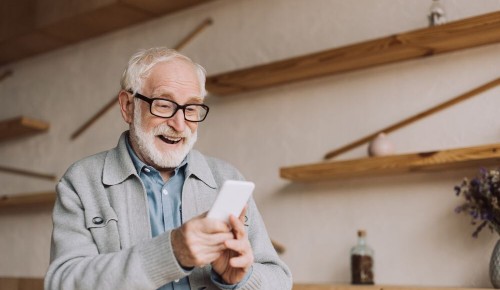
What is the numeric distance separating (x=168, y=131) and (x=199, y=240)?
0.46 meters

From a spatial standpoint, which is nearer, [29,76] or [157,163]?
[157,163]

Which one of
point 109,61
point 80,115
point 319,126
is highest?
point 109,61

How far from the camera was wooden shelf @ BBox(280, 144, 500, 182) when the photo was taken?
102 inches

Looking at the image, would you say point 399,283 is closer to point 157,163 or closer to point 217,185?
point 217,185

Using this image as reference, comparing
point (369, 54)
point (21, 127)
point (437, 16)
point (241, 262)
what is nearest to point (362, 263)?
point (369, 54)

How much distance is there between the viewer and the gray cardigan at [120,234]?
152cm

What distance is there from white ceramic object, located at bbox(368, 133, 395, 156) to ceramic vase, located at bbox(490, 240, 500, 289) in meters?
0.59

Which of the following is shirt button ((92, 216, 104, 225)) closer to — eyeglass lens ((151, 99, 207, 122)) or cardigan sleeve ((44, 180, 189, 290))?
cardigan sleeve ((44, 180, 189, 290))

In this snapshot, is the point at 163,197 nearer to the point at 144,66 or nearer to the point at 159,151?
the point at 159,151

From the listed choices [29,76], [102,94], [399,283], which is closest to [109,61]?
[102,94]

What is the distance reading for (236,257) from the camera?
1543mm

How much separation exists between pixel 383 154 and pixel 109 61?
218 cm

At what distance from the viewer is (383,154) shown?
2.91m

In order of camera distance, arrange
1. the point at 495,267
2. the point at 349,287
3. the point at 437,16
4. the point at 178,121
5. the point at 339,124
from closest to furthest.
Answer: the point at 178,121, the point at 495,267, the point at 349,287, the point at 437,16, the point at 339,124
